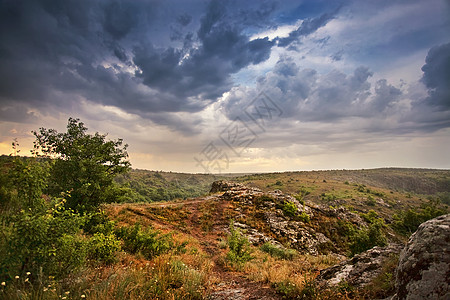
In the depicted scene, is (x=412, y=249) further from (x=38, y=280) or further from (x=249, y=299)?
(x=38, y=280)

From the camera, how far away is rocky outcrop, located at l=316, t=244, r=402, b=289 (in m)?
5.16

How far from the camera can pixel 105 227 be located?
8516mm

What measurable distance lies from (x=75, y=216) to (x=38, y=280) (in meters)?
1.20

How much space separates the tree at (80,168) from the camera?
8.95 metres

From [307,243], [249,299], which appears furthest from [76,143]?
[307,243]

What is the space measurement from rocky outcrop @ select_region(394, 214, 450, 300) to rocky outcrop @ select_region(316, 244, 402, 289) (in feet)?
5.76

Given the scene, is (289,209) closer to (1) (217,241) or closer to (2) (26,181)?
(1) (217,241)

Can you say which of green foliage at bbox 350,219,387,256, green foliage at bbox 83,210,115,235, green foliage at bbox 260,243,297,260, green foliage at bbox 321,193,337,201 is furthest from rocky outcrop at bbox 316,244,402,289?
green foliage at bbox 321,193,337,201

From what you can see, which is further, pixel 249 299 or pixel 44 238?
pixel 249 299

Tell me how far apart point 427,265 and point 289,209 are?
2036 centimetres

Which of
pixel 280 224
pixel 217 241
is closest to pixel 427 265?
pixel 217 241

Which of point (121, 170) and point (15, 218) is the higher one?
point (121, 170)

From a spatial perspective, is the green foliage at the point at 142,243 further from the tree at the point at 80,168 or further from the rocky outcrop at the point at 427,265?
the rocky outcrop at the point at 427,265

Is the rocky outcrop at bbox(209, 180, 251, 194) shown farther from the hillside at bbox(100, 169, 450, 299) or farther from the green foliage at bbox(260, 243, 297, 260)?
the green foliage at bbox(260, 243, 297, 260)
